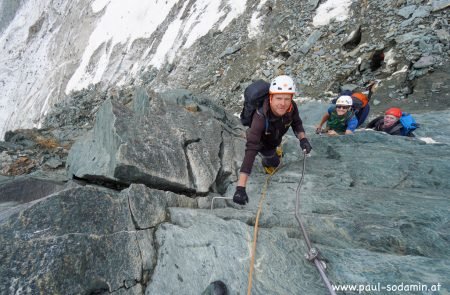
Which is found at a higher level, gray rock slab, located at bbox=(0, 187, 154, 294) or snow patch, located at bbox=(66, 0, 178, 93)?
snow patch, located at bbox=(66, 0, 178, 93)

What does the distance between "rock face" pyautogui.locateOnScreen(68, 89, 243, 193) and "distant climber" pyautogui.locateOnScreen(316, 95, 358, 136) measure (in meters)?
3.00

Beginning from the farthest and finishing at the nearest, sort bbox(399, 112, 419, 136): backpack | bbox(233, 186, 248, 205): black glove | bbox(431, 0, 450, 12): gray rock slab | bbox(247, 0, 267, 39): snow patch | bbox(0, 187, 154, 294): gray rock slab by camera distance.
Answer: bbox(247, 0, 267, 39): snow patch → bbox(431, 0, 450, 12): gray rock slab → bbox(399, 112, 419, 136): backpack → bbox(233, 186, 248, 205): black glove → bbox(0, 187, 154, 294): gray rock slab

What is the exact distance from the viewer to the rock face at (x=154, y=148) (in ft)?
17.1

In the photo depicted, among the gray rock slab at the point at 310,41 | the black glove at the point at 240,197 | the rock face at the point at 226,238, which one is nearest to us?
the rock face at the point at 226,238

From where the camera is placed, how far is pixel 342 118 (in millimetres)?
8156

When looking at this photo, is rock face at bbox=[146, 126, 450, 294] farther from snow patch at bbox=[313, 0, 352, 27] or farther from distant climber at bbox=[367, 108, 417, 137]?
snow patch at bbox=[313, 0, 352, 27]

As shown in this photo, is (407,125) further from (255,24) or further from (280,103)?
(255,24)

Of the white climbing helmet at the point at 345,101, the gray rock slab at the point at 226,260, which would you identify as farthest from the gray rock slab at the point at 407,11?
the gray rock slab at the point at 226,260

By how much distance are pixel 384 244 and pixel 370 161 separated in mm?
2410

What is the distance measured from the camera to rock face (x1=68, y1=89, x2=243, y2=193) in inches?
206

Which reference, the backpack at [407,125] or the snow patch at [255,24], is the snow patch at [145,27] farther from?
the backpack at [407,125]

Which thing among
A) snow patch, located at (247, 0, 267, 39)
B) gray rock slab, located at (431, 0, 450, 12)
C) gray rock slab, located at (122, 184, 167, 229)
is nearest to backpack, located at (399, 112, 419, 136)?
gray rock slab, located at (122, 184, 167, 229)

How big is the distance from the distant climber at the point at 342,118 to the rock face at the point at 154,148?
9.85 ft

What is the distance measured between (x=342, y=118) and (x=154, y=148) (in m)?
5.07
